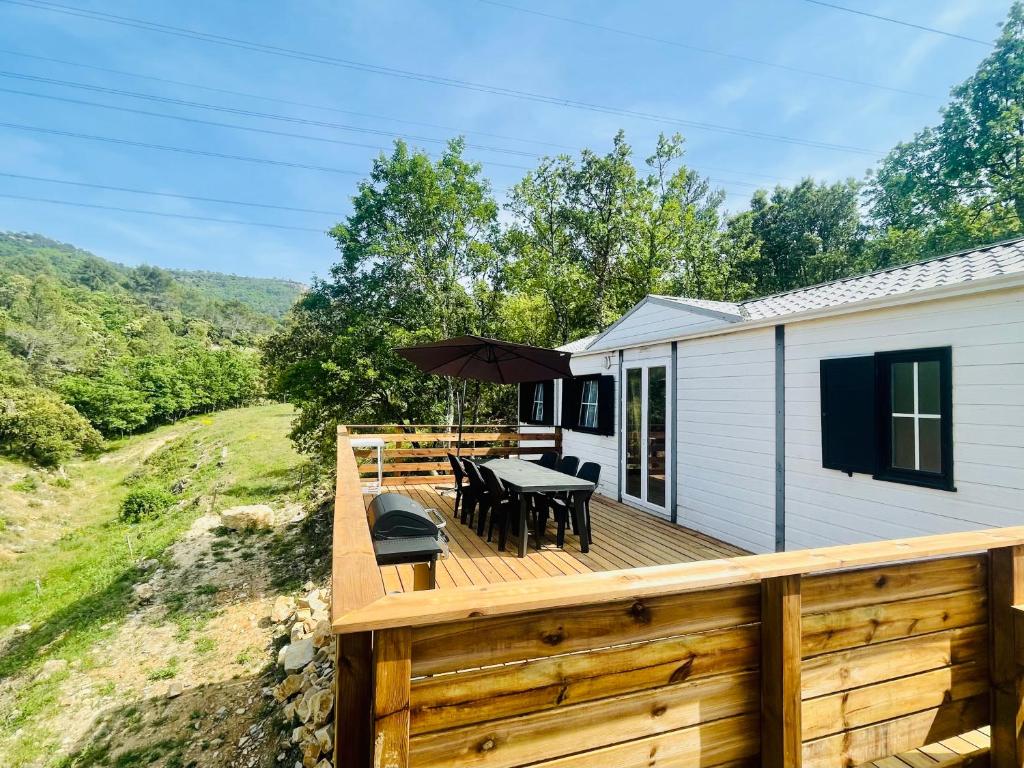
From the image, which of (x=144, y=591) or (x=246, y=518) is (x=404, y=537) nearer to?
(x=144, y=591)

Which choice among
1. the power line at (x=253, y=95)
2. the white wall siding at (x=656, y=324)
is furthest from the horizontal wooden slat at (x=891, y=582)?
the power line at (x=253, y=95)

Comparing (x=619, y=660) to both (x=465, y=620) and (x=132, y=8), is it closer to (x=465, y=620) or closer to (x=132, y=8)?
(x=465, y=620)

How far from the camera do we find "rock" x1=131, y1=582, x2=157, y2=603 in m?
11.3

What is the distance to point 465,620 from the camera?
1236 mm

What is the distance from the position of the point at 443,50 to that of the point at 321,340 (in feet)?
31.5

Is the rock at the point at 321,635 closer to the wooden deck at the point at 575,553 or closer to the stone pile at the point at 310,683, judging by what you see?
the stone pile at the point at 310,683

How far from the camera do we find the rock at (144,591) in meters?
11.3

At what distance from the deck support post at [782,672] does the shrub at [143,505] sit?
72.2 ft

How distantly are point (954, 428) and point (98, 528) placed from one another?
24.1 metres

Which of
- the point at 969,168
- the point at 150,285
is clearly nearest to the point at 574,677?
the point at 969,168

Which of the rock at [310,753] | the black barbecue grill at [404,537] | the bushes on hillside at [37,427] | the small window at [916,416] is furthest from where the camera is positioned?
the bushes on hillside at [37,427]

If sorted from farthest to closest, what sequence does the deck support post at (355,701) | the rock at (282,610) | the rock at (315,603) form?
the rock at (282,610)
the rock at (315,603)
the deck support post at (355,701)

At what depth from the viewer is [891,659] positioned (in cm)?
174

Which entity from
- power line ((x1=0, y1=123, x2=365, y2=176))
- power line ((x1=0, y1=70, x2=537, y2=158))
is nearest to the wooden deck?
power line ((x1=0, y1=70, x2=537, y2=158))
